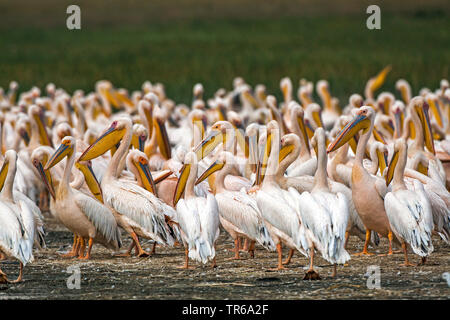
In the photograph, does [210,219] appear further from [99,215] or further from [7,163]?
[7,163]

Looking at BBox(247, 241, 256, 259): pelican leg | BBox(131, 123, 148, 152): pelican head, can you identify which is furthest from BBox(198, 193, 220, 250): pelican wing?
BBox(131, 123, 148, 152): pelican head

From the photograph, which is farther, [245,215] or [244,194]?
[244,194]

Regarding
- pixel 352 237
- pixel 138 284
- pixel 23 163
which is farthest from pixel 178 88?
pixel 138 284

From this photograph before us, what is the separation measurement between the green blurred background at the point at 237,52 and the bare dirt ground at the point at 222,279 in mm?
12888

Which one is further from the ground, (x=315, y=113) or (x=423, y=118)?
(x=315, y=113)

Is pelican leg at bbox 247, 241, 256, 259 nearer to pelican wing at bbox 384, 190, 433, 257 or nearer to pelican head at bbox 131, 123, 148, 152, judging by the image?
pelican wing at bbox 384, 190, 433, 257

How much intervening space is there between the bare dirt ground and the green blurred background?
12.9 meters

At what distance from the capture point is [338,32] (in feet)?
102

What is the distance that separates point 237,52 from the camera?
25.7m

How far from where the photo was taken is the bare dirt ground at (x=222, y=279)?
20.3 feet

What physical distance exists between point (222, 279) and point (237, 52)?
19251 millimetres

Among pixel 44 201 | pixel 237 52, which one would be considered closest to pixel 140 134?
pixel 44 201

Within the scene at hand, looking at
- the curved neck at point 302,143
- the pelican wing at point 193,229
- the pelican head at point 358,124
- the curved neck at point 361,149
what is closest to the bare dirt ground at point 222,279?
the pelican wing at point 193,229
